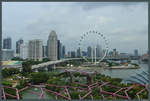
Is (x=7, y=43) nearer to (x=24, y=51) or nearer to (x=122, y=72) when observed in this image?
(x=24, y=51)

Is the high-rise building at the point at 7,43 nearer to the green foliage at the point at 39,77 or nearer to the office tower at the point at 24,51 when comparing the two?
the office tower at the point at 24,51

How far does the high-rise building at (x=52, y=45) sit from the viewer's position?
2.87 m

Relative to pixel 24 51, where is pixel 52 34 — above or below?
above

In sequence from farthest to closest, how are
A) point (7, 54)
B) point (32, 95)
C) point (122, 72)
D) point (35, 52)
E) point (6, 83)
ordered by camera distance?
point (122, 72)
point (35, 52)
point (7, 54)
point (6, 83)
point (32, 95)

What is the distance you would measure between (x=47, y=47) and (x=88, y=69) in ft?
2.86

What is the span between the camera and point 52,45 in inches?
118

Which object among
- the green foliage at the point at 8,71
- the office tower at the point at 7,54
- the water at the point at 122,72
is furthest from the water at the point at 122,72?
the office tower at the point at 7,54

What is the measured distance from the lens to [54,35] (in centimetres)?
286

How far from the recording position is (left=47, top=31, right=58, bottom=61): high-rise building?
2865 mm

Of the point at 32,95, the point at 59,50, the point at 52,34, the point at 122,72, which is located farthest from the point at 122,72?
the point at 32,95

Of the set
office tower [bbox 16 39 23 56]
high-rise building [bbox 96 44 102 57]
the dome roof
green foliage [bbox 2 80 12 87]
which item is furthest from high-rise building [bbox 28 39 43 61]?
high-rise building [bbox 96 44 102 57]


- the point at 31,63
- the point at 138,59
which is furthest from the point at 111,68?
the point at 31,63

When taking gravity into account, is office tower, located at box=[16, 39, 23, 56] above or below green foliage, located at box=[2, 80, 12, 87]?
above

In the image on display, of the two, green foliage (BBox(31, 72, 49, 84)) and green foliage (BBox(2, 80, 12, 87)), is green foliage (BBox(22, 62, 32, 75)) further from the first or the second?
green foliage (BBox(2, 80, 12, 87))
